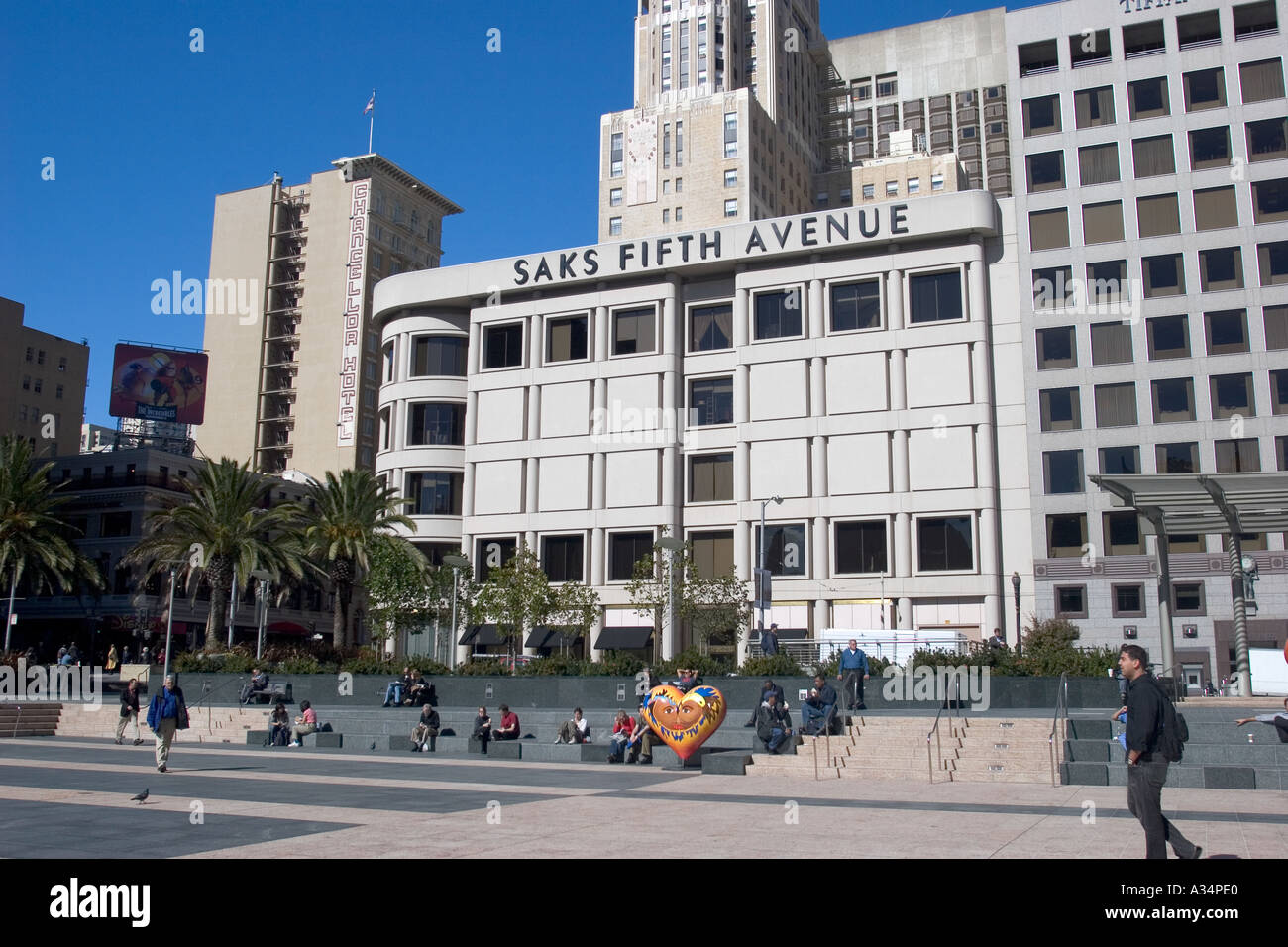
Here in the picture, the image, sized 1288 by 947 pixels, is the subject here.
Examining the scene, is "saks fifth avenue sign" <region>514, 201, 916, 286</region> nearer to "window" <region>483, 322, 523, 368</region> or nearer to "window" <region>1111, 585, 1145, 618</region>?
"window" <region>483, 322, 523, 368</region>

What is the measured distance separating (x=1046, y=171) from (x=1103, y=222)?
169 inches

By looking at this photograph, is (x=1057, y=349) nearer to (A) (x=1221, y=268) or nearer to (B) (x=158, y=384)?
(A) (x=1221, y=268)

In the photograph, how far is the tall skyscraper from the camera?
102 meters

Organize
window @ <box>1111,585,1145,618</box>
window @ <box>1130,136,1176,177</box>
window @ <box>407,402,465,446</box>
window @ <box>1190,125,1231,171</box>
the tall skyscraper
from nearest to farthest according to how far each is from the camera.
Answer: window @ <box>1111,585,1145,618</box>
window @ <box>1190,125,1231,171</box>
window @ <box>1130,136,1176,177</box>
window @ <box>407,402,465,446</box>
the tall skyscraper

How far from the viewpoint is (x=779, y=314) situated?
2429 inches

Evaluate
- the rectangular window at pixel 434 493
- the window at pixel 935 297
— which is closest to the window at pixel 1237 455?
the window at pixel 935 297

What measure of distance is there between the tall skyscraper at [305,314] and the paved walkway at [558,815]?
82.5 metres

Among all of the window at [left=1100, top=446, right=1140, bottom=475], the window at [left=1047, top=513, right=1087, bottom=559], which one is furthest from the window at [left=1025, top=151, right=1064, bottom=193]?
the window at [left=1047, top=513, right=1087, bottom=559]

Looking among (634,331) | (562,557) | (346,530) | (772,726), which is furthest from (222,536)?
(772,726)

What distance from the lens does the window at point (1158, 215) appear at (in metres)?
57.0

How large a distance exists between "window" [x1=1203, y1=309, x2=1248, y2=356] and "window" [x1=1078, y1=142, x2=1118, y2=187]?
9.38 metres

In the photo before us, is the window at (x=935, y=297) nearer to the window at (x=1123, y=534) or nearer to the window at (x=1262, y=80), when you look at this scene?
the window at (x=1123, y=534)
